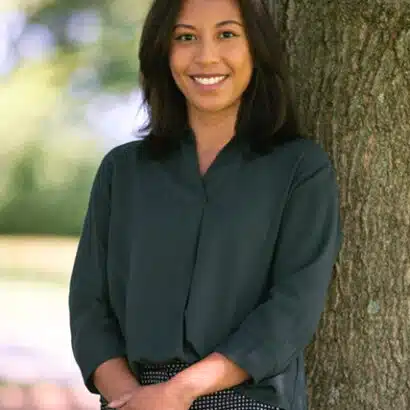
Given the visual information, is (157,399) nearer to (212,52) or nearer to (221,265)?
(221,265)

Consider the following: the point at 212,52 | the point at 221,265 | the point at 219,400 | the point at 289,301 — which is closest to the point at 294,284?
the point at 289,301

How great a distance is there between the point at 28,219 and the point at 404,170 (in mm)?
7381

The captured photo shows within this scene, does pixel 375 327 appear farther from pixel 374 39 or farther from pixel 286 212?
pixel 374 39

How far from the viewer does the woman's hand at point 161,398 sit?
2.11 metres

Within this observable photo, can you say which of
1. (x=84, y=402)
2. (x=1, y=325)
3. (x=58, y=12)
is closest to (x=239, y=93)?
(x=84, y=402)

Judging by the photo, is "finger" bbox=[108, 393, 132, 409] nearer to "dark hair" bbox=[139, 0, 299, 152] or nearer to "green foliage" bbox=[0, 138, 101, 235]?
"dark hair" bbox=[139, 0, 299, 152]

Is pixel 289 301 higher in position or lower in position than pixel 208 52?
lower

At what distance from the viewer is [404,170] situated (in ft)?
8.43

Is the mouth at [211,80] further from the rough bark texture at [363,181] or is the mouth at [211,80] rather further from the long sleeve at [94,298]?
the rough bark texture at [363,181]

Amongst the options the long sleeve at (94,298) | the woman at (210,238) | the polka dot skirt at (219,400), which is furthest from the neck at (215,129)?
the polka dot skirt at (219,400)

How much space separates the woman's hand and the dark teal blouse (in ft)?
0.23

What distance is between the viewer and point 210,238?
2215mm

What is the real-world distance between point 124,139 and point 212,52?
6.51 meters

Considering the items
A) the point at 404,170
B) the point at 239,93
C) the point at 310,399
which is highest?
the point at 239,93
